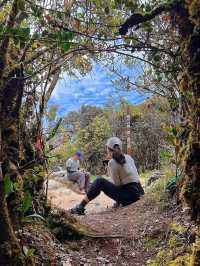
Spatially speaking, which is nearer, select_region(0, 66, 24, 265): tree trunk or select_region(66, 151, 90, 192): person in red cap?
select_region(0, 66, 24, 265): tree trunk

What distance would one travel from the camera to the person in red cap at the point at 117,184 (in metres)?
7.39

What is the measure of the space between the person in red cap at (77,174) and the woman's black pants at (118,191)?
5261 millimetres

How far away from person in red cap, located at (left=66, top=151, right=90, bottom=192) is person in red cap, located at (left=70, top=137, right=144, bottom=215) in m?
5.06

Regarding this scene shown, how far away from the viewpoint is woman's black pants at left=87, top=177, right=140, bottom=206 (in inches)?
293

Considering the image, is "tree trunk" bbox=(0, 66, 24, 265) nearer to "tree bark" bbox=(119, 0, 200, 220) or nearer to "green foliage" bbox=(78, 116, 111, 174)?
"tree bark" bbox=(119, 0, 200, 220)

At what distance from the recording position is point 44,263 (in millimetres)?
3309

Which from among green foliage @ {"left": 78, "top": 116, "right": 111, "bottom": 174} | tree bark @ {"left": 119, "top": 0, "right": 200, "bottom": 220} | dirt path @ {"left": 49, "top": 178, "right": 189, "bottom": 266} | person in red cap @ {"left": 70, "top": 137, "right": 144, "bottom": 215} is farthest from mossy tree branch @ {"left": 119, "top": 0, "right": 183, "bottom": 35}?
green foliage @ {"left": 78, "top": 116, "right": 111, "bottom": 174}

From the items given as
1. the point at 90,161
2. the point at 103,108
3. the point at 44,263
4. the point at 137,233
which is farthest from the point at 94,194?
the point at 103,108

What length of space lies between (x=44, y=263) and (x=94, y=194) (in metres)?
4.09

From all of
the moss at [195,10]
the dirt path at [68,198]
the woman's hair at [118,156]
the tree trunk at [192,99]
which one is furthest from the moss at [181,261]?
the dirt path at [68,198]

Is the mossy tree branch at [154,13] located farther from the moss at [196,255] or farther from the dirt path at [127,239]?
the dirt path at [127,239]

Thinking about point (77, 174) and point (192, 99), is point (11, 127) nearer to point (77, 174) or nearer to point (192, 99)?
point (192, 99)

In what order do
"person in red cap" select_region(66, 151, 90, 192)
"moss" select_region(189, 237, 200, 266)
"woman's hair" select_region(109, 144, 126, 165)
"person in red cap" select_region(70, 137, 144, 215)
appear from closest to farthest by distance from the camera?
"moss" select_region(189, 237, 200, 266)
"person in red cap" select_region(70, 137, 144, 215)
"woman's hair" select_region(109, 144, 126, 165)
"person in red cap" select_region(66, 151, 90, 192)

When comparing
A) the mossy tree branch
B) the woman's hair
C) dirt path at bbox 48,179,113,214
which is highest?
the mossy tree branch
